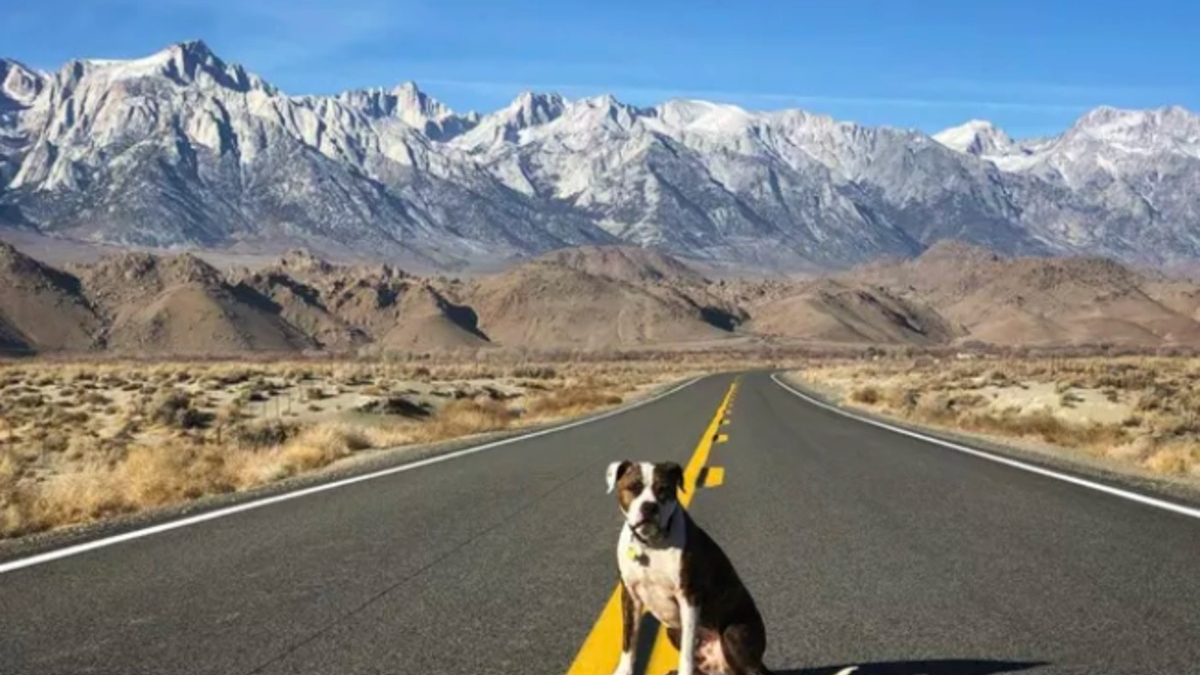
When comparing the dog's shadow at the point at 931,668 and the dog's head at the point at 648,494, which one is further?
the dog's shadow at the point at 931,668

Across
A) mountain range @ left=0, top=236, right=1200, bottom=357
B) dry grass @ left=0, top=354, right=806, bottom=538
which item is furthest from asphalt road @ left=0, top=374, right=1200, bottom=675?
mountain range @ left=0, top=236, right=1200, bottom=357

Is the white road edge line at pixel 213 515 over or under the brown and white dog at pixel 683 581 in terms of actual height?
under

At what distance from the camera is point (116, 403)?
45344mm

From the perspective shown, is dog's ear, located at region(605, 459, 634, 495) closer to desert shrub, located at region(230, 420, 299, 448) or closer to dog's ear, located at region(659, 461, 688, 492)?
dog's ear, located at region(659, 461, 688, 492)

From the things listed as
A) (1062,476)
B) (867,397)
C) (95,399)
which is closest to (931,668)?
(1062,476)

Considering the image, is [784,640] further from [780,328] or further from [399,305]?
[780,328]

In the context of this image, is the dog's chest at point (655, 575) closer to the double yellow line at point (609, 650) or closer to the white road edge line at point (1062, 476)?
the double yellow line at point (609, 650)

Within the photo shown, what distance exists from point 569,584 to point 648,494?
3.15m

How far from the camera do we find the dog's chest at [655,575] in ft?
15.9

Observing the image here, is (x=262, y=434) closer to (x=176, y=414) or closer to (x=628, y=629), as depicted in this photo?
(x=176, y=414)

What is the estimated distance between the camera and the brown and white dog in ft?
15.8

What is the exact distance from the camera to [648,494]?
482 centimetres

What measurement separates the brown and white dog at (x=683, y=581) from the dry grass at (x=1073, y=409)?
1332 centimetres

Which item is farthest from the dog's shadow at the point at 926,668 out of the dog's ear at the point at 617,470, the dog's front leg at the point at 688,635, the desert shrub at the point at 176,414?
the desert shrub at the point at 176,414
